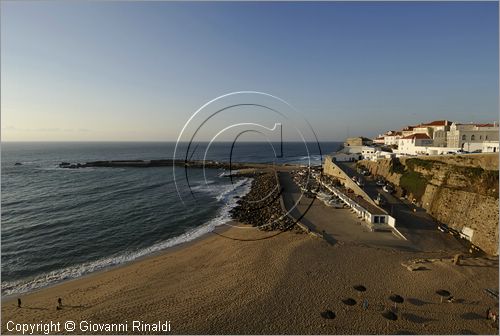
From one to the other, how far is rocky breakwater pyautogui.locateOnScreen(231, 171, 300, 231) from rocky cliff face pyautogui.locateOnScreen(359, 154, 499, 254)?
17565 mm

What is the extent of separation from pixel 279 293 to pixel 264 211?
22.3 metres

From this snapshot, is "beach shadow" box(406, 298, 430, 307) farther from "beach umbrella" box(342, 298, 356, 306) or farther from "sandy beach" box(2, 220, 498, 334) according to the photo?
"beach umbrella" box(342, 298, 356, 306)

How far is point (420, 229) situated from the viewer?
2997cm

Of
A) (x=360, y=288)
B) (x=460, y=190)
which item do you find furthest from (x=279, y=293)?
(x=460, y=190)

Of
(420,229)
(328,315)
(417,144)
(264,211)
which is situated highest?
(417,144)

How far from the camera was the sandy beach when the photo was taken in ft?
52.7

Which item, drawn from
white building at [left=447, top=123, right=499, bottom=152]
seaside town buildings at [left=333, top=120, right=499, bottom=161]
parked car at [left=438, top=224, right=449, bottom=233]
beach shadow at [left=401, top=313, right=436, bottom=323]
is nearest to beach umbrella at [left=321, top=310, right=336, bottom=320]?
beach shadow at [left=401, top=313, right=436, bottom=323]

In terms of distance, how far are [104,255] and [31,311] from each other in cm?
954

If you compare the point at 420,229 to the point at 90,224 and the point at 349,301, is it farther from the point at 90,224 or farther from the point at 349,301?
the point at 90,224

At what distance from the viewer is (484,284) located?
64.2ft

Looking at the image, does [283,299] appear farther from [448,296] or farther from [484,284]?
[484,284]

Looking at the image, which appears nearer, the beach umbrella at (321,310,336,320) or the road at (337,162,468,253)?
the beach umbrella at (321,310,336,320)

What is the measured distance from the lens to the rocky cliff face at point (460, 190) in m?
26.8

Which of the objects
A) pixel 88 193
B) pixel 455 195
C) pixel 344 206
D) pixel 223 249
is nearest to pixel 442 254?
pixel 455 195
